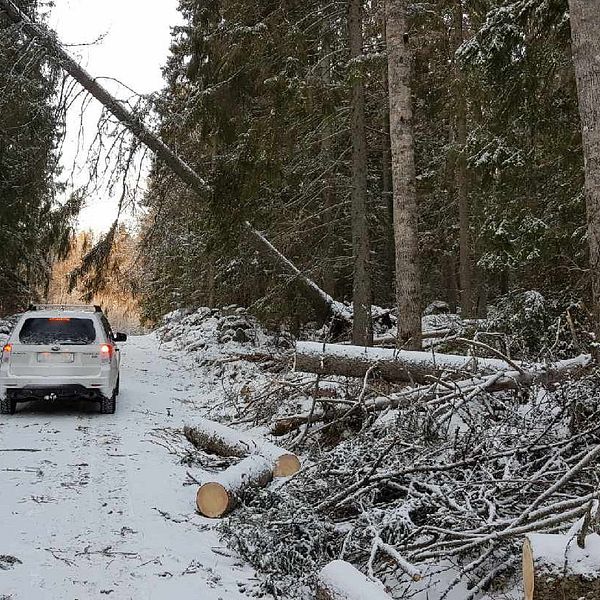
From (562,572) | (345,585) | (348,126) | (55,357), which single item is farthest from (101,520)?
(348,126)

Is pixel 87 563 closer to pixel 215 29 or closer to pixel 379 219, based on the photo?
pixel 215 29

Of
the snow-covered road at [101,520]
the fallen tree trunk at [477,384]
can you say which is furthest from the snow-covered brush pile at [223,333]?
the fallen tree trunk at [477,384]

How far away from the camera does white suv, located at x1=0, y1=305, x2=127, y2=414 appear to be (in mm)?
10320

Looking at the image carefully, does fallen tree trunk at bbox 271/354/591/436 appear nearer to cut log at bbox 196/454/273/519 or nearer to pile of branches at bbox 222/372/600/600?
pile of branches at bbox 222/372/600/600

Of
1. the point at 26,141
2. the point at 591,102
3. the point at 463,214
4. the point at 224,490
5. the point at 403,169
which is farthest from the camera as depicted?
the point at 463,214

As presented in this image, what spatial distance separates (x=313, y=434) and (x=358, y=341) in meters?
5.49

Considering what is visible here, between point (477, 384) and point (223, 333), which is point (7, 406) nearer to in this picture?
point (477, 384)

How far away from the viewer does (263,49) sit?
12.6 meters

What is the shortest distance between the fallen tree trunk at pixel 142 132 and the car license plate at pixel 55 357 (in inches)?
234

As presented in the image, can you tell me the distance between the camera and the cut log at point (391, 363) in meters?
7.38

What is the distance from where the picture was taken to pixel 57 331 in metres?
10.8

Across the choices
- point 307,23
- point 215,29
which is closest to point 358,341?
point 307,23

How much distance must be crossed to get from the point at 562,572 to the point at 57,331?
9362 millimetres

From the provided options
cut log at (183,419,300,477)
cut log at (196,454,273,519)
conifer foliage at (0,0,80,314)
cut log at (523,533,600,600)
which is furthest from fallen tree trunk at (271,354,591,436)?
conifer foliage at (0,0,80,314)
